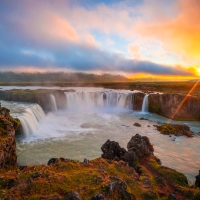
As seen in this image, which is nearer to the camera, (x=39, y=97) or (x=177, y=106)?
(x=177, y=106)

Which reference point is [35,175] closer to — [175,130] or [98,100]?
[175,130]

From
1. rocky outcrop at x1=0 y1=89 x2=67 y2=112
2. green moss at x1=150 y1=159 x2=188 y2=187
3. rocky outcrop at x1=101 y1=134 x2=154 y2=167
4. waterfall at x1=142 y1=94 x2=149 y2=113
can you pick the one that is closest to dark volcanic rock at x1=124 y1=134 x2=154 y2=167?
rocky outcrop at x1=101 y1=134 x2=154 y2=167

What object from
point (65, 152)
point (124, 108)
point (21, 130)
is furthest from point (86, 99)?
point (65, 152)

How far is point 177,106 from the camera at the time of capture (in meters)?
47.6

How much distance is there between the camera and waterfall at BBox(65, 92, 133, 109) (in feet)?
185

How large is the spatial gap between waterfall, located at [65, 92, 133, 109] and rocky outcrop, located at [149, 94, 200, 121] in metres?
8.21

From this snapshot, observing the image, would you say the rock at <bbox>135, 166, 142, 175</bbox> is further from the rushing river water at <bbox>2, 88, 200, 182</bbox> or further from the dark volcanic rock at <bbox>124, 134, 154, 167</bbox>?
the rushing river water at <bbox>2, 88, 200, 182</bbox>

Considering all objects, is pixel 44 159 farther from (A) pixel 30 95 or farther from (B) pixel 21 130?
(A) pixel 30 95

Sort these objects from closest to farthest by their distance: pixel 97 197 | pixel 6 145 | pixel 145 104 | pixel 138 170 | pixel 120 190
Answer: pixel 97 197, pixel 120 190, pixel 138 170, pixel 6 145, pixel 145 104

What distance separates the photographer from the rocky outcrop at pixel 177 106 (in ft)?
151

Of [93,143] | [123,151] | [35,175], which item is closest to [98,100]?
[93,143]

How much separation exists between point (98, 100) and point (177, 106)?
908 inches

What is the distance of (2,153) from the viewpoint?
47.0 feet

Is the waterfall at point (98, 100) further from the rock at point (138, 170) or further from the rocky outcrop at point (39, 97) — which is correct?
the rock at point (138, 170)
